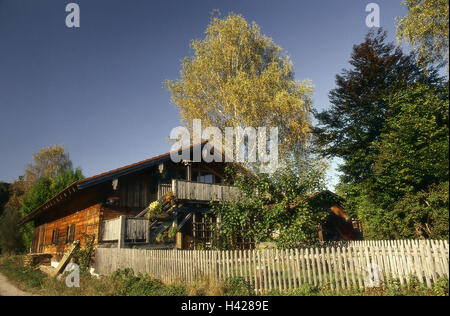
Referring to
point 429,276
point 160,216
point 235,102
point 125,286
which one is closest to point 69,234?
point 160,216

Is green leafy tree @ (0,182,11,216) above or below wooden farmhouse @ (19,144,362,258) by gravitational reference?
above

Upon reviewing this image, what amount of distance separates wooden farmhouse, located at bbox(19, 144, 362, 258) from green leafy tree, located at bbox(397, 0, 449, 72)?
1000 centimetres

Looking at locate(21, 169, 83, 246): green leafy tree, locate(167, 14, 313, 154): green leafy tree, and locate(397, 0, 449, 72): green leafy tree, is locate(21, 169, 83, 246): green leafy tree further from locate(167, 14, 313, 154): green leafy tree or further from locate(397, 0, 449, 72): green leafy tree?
locate(397, 0, 449, 72): green leafy tree

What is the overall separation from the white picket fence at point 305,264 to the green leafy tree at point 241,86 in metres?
13.8

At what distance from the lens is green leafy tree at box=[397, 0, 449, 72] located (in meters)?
10.9

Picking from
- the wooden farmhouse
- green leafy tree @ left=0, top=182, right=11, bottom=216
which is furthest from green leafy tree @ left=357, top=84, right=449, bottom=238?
green leafy tree @ left=0, top=182, right=11, bottom=216

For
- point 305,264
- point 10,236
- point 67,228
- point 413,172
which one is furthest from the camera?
point 10,236

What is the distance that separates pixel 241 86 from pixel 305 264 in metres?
14.7

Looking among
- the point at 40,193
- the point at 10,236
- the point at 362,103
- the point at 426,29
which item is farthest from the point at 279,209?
the point at 10,236

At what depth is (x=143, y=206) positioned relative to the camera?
18.2m

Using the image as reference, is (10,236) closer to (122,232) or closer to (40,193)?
(40,193)

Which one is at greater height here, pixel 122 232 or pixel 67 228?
pixel 67 228

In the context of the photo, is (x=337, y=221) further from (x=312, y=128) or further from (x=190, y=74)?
(x=190, y=74)

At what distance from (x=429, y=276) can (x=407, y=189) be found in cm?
447
